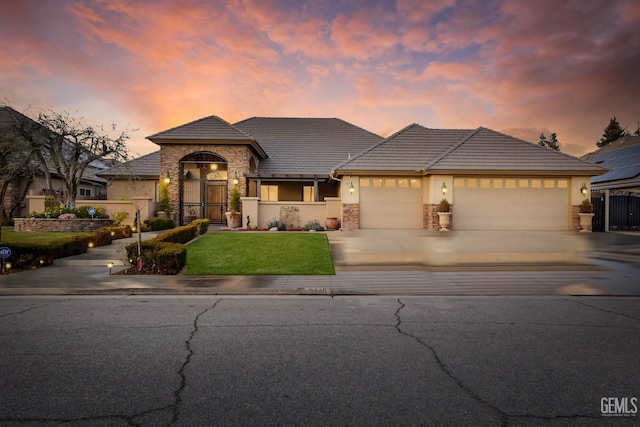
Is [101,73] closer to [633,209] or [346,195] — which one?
[346,195]

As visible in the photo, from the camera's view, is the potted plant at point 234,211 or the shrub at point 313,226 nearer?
the shrub at point 313,226

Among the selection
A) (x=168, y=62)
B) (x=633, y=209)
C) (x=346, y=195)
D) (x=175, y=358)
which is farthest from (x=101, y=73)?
(x=633, y=209)

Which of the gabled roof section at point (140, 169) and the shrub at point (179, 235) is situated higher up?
the gabled roof section at point (140, 169)

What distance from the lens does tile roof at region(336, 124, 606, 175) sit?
800 inches

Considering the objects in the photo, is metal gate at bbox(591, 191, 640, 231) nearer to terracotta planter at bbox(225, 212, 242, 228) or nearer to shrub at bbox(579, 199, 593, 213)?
shrub at bbox(579, 199, 593, 213)

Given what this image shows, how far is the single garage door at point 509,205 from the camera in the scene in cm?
2044

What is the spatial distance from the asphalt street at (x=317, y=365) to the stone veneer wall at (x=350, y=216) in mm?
13940

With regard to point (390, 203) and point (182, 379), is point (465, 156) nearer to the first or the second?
point (390, 203)

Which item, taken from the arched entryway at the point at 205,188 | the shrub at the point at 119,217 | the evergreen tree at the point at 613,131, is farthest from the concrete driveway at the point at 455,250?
the evergreen tree at the point at 613,131

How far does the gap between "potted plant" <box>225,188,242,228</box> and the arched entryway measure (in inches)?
96.7

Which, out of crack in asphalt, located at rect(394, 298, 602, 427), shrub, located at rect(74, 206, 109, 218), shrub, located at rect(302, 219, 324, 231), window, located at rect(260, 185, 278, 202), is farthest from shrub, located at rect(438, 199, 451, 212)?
shrub, located at rect(74, 206, 109, 218)

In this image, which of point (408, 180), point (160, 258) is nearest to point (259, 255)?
point (160, 258)

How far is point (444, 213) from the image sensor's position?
19656 millimetres

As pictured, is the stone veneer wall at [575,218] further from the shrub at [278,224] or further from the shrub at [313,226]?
the shrub at [278,224]
